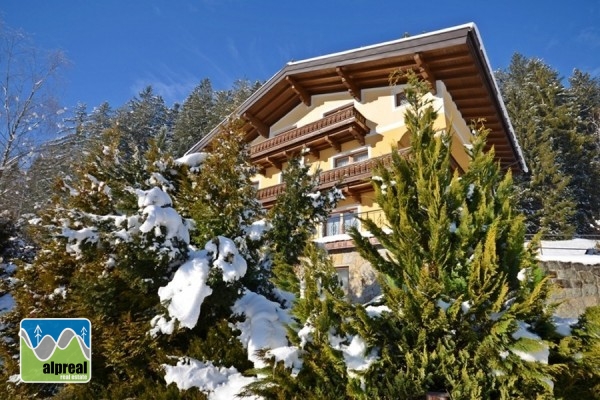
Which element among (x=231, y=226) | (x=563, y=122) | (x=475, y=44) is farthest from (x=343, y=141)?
(x=563, y=122)

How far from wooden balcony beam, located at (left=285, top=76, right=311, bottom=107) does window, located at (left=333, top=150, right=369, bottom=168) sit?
3998mm

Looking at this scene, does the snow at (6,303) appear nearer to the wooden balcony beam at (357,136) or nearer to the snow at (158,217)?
the snow at (158,217)

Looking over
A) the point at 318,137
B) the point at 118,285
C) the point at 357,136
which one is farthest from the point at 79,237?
the point at 318,137

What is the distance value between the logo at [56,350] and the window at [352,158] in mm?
13166

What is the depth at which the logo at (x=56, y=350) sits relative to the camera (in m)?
5.64

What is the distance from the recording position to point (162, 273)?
5.69 metres

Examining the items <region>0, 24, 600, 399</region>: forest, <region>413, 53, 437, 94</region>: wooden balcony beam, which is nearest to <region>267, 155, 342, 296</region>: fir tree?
<region>0, 24, 600, 399</region>: forest

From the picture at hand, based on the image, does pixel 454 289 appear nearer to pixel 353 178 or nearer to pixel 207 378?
pixel 207 378

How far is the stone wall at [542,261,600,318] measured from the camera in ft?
32.8

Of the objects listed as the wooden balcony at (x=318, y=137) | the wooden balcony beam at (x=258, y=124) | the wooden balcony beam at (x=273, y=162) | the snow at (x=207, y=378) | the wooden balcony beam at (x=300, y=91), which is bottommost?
the snow at (x=207, y=378)

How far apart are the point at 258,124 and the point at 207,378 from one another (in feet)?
60.6

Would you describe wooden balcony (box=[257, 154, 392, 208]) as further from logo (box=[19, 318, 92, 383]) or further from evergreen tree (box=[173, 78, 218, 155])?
evergreen tree (box=[173, 78, 218, 155])

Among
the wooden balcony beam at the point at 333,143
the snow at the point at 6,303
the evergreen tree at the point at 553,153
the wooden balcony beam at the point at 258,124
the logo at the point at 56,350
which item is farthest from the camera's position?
the evergreen tree at the point at 553,153

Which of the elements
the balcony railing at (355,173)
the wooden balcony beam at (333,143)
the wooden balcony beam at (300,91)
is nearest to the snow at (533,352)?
the balcony railing at (355,173)
